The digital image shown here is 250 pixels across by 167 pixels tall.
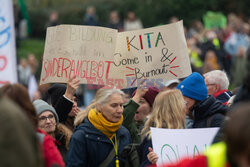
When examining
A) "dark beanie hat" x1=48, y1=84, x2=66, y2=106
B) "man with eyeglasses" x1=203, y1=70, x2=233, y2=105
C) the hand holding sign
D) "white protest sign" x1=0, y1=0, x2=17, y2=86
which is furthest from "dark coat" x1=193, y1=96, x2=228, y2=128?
"white protest sign" x1=0, y1=0, x2=17, y2=86

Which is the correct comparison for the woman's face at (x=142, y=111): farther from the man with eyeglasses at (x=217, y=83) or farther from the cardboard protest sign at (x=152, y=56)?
the man with eyeglasses at (x=217, y=83)

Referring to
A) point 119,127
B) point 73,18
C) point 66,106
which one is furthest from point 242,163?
point 73,18

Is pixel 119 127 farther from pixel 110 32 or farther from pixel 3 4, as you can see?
pixel 3 4

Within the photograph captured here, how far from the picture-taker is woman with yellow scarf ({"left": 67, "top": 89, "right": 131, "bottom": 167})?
5.27 m

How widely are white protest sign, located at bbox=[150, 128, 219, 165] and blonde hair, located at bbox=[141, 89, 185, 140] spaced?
0.12 meters

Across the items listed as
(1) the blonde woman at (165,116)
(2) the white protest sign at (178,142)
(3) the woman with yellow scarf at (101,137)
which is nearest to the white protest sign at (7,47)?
(3) the woman with yellow scarf at (101,137)

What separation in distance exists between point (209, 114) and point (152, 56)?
1.35 meters

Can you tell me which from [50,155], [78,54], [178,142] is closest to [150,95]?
[78,54]

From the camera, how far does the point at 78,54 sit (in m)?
6.14

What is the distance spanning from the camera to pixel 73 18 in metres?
29.1

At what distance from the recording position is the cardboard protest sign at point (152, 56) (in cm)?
620

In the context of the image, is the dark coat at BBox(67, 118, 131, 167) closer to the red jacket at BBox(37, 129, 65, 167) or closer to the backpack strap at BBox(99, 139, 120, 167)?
the backpack strap at BBox(99, 139, 120, 167)

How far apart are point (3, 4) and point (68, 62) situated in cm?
198

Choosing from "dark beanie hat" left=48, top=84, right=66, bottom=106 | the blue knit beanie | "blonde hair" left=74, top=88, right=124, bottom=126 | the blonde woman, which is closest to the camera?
the blonde woman
